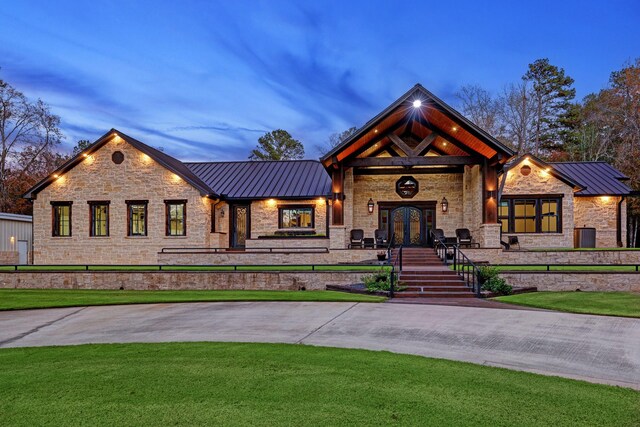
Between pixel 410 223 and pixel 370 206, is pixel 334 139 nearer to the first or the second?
pixel 370 206

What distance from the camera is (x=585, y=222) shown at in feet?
81.3

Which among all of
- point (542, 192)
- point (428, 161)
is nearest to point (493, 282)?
point (428, 161)

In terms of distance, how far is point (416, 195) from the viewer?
78.0 ft

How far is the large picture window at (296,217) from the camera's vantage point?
25.1m

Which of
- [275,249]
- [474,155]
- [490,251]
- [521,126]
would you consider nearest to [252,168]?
[275,249]

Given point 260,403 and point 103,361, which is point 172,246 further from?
point 260,403

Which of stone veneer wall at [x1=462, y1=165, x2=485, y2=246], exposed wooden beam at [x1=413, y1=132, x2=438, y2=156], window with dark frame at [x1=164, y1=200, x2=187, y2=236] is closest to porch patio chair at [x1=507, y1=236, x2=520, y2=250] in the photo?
stone veneer wall at [x1=462, y1=165, x2=485, y2=246]

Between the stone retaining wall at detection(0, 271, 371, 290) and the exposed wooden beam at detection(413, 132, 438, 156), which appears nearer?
the stone retaining wall at detection(0, 271, 371, 290)

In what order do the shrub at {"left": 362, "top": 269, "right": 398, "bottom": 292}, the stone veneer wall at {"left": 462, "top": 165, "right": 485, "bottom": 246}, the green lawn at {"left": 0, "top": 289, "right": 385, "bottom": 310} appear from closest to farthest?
the green lawn at {"left": 0, "top": 289, "right": 385, "bottom": 310} → the shrub at {"left": 362, "top": 269, "right": 398, "bottom": 292} → the stone veneer wall at {"left": 462, "top": 165, "right": 485, "bottom": 246}

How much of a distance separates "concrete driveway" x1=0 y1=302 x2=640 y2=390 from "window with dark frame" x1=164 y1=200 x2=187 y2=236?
12.6m

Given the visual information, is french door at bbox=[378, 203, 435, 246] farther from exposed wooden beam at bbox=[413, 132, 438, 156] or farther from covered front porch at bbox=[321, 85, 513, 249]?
exposed wooden beam at bbox=[413, 132, 438, 156]

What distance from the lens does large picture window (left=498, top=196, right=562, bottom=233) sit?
23.8m

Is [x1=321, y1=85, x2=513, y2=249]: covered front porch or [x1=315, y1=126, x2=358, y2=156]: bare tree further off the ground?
[x1=315, y1=126, x2=358, y2=156]: bare tree

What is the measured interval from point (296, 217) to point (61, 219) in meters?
13.1
